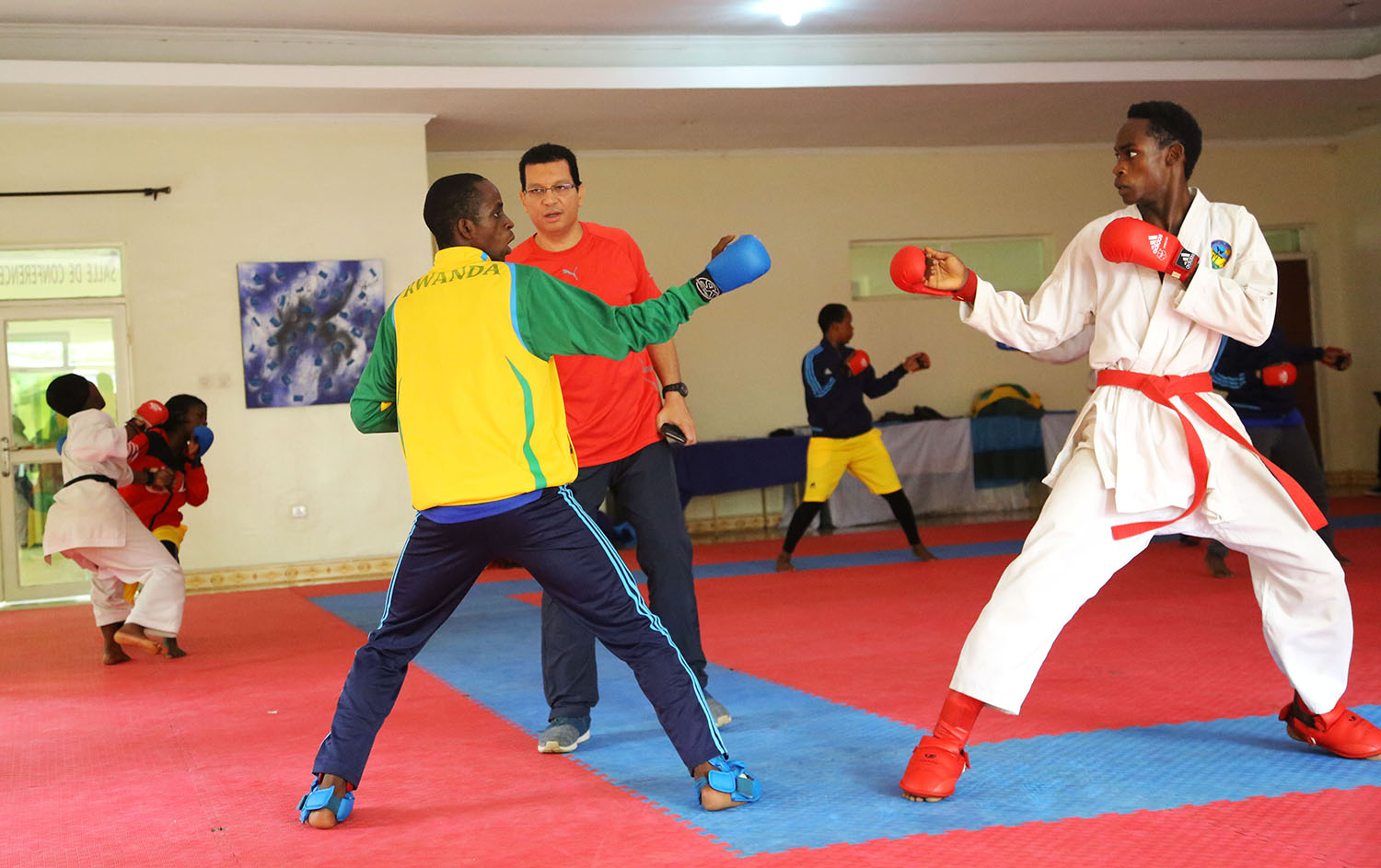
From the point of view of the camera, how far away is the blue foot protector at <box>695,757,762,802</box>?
2496 millimetres

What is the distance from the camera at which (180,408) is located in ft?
18.2

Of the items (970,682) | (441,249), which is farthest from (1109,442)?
(441,249)

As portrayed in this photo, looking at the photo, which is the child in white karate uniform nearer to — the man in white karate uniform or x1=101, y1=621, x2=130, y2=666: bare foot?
x1=101, y1=621, x2=130, y2=666: bare foot

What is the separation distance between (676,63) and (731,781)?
651 centimetres

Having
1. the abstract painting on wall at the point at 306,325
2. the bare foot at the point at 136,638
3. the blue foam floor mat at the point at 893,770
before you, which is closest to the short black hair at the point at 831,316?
the abstract painting on wall at the point at 306,325

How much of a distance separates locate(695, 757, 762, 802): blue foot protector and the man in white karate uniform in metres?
0.31

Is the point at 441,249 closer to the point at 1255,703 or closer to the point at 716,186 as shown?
the point at 1255,703

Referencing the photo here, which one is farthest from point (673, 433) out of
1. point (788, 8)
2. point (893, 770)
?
point (788, 8)

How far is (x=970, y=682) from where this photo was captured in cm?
249

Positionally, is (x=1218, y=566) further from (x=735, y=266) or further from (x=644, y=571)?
(x=735, y=266)

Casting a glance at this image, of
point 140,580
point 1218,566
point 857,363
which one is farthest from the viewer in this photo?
point 857,363

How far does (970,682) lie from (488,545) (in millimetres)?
997

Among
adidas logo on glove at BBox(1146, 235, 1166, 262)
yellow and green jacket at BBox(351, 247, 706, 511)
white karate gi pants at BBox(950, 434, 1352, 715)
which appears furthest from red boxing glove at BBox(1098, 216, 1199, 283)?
yellow and green jacket at BBox(351, 247, 706, 511)

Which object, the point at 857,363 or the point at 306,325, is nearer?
the point at 857,363
